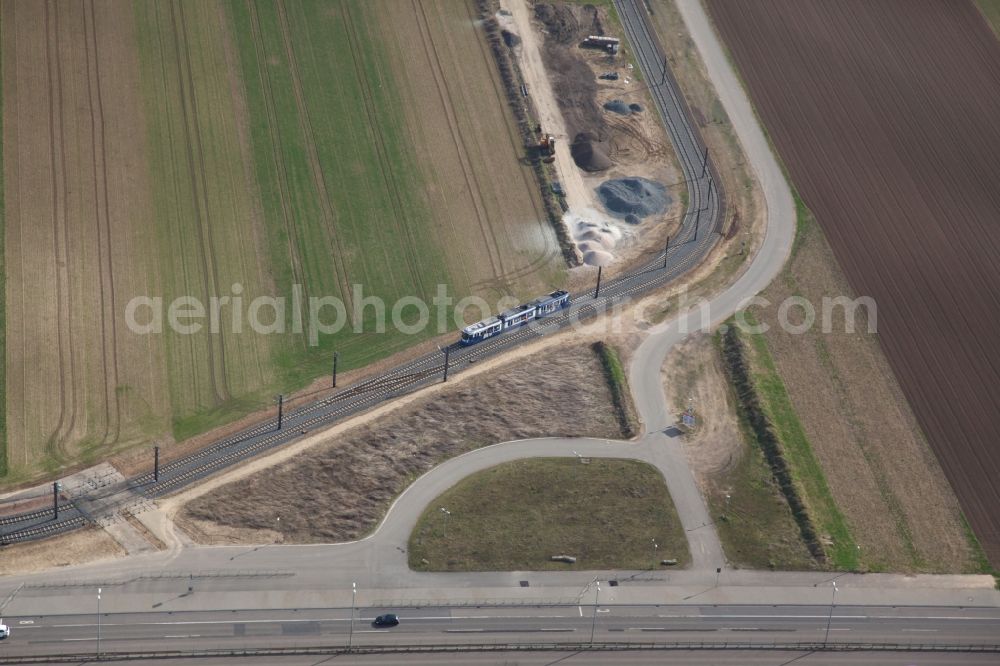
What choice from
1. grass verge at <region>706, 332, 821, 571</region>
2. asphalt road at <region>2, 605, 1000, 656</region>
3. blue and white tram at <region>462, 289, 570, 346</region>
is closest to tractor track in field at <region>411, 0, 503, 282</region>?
blue and white tram at <region>462, 289, 570, 346</region>

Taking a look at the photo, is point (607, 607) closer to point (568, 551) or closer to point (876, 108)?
point (568, 551)

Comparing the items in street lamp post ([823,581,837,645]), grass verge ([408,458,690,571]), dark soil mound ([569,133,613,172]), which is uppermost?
dark soil mound ([569,133,613,172])

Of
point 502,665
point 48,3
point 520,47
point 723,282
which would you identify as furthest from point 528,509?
point 48,3

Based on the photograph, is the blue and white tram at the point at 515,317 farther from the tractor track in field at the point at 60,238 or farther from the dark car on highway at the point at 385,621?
the tractor track in field at the point at 60,238

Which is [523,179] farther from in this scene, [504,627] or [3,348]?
[504,627]

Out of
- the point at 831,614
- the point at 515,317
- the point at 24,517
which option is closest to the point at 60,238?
the point at 24,517

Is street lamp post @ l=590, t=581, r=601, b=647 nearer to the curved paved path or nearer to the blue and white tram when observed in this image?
the curved paved path
